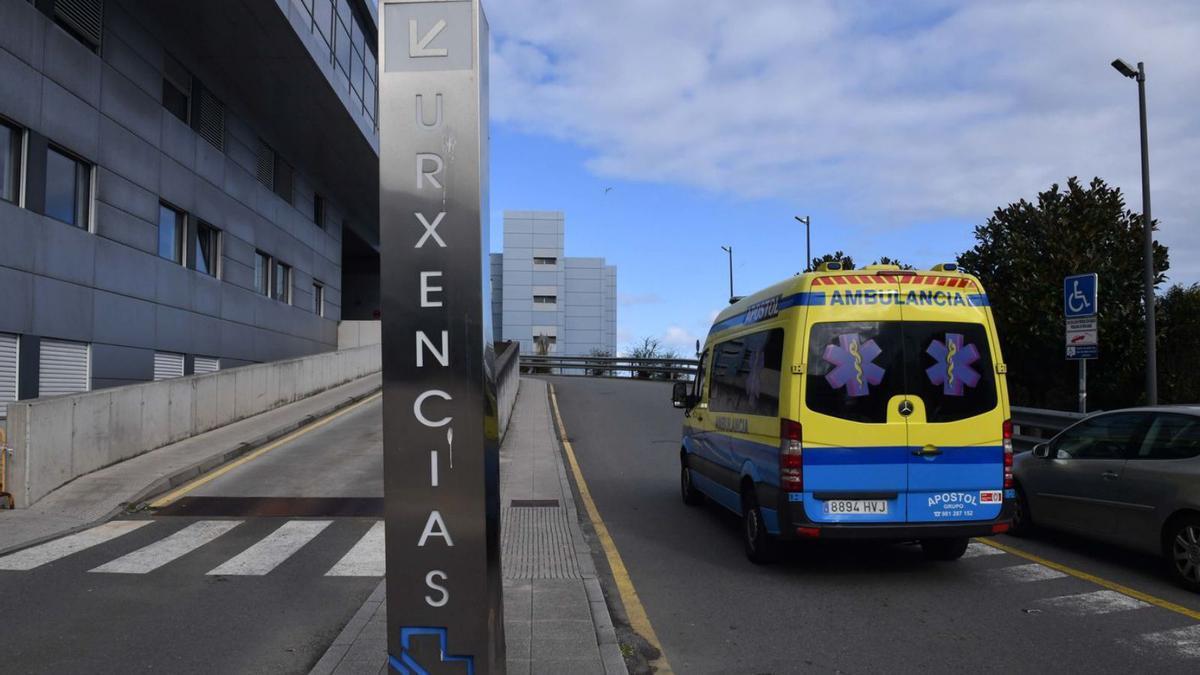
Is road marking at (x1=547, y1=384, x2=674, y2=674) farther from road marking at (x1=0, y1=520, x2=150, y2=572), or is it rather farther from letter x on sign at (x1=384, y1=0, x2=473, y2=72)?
road marking at (x1=0, y1=520, x2=150, y2=572)

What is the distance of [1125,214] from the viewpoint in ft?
84.7

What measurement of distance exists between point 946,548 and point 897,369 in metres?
2.13

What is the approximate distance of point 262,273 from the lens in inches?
1091

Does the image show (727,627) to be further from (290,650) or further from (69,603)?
A: (69,603)

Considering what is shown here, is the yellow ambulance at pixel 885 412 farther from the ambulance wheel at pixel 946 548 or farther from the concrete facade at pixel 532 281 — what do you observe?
the concrete facade at pixel 532 281

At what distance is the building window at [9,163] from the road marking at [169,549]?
318 inches

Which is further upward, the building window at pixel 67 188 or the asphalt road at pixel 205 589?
the building window at pixel 67 188

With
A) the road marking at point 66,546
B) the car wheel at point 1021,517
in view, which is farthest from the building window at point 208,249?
the car wheel at point 1021,517

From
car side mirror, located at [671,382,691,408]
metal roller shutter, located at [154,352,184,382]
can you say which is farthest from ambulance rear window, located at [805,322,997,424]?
metal roller shutter, located at [154,352,184,382]

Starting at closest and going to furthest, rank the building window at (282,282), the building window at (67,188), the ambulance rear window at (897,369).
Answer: the ambulance rear window at (897,369), the building window at (67,188), the building window at (282,282)

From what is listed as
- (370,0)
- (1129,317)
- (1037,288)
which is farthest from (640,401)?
(370,0)

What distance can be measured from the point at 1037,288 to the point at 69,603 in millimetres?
25383

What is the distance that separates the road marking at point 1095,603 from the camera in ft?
21.4

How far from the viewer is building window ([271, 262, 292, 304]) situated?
94.6ft
